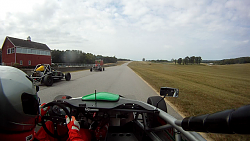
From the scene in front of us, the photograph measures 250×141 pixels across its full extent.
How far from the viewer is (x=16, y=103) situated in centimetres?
167

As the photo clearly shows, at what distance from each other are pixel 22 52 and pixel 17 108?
4536 cm

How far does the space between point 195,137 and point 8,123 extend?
67.4 inches

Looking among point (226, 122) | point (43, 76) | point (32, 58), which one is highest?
point (32, 58)

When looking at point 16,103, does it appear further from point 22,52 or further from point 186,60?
point 186,60

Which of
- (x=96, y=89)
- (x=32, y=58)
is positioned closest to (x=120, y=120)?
(x=96, y=89)

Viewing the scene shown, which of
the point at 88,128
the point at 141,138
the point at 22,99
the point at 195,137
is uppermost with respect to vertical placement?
the point at 22,99

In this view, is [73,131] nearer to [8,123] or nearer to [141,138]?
[8,123]

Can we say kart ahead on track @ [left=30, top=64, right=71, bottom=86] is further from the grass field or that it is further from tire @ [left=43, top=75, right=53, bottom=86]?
the grass field

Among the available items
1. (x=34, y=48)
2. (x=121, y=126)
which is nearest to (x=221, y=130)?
(x=121, y=126)

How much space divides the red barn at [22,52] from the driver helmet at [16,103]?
135ft

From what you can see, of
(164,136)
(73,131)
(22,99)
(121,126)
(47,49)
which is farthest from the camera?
(47,49)

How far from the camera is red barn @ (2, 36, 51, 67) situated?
39000 mm

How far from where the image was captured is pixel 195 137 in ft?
5.07

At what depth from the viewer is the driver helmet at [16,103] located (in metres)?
1.58
